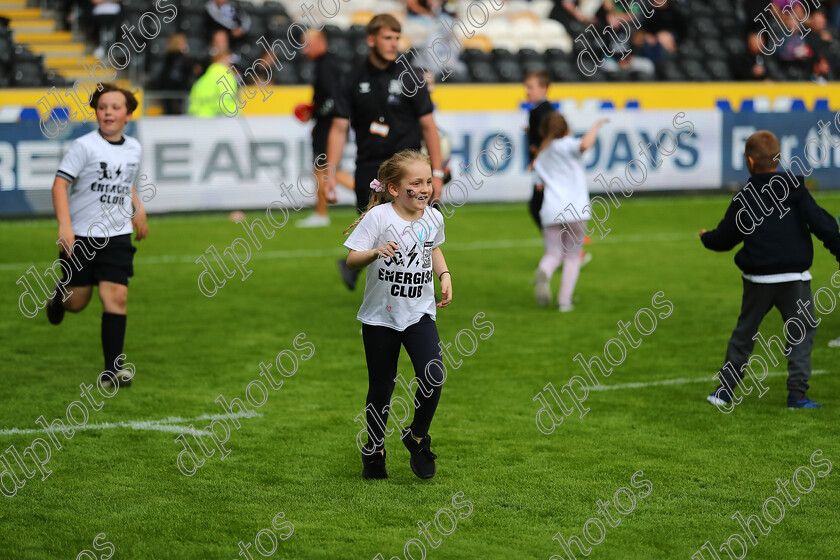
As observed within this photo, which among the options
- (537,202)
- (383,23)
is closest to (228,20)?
(537,202)

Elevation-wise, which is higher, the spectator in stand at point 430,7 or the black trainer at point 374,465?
the spectator in stand at point 430,7

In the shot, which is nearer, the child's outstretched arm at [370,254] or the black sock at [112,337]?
the child's outstretched arm at [370,254]

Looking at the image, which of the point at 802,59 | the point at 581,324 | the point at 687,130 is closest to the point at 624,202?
the point at 687,130

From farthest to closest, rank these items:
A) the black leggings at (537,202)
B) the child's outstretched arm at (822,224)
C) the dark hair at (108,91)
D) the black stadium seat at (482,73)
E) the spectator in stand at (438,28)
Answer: the black stadium seat at (482,73)
the spectator in stand at (438,28)
the black leggings at (537,202)
the dark hair at (108,91)
the child's outstretched arm at (822,224)

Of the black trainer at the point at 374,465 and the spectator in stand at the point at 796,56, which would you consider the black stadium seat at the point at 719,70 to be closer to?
the spectator in stand at the point at 796,56

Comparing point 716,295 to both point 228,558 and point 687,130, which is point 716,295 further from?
point 687,130

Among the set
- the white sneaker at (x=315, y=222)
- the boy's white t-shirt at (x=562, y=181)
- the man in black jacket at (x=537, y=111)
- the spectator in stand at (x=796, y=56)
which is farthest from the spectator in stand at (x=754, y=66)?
the boy's white t-shirt at (x=562, y=181)

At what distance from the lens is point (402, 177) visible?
16.8 feet

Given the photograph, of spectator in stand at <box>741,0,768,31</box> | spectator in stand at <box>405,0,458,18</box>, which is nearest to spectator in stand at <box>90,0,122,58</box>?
spectator in stand at <box>405,0,458,18</box>

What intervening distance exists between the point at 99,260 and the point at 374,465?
9.05 ft

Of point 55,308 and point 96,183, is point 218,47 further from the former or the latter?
point 96,183

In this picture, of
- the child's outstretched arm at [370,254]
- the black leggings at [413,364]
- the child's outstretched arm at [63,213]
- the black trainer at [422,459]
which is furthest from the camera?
the child's outstretched arm at [63,213]

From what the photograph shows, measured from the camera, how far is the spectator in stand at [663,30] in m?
22.3

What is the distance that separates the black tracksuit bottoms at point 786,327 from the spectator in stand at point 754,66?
51.3ft
